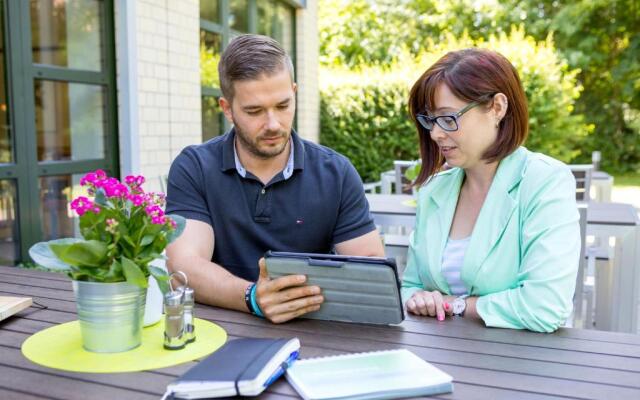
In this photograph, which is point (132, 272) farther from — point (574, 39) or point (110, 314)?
point (574, 39)

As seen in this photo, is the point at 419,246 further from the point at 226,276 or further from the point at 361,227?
the point at 226,276

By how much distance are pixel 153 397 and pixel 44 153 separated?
10.7 ft

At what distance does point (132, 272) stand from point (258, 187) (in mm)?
864

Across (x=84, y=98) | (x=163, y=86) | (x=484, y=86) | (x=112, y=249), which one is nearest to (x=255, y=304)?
(x=112, y=249)

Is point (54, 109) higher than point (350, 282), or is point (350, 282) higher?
point (54, 109)

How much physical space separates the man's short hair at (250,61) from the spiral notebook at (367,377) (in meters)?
0.98

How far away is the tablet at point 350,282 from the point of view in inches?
57.9

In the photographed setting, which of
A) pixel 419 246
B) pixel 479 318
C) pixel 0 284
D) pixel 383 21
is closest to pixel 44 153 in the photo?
pixel 0 284

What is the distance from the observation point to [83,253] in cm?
124

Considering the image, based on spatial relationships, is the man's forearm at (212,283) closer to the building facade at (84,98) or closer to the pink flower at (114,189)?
the pink flower at (114,189)

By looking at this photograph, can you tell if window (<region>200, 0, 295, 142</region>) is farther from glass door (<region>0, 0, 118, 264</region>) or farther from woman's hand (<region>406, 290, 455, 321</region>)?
woman's hand (<region>406, 290, 455, 321</region>)

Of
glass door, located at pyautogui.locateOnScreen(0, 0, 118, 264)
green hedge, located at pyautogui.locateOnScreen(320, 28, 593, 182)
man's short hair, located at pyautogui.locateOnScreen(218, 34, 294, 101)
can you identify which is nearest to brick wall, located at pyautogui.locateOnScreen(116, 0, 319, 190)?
glass door, located at pyautogui.locateOnScreen(0, 0, 118, 264)

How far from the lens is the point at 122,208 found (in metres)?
1.28

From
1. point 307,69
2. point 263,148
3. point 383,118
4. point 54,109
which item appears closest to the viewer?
point 263,148
